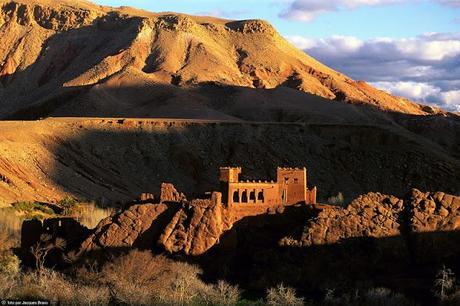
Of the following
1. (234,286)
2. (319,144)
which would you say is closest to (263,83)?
(319,144)

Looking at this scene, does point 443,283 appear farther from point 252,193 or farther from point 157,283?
point 252,193

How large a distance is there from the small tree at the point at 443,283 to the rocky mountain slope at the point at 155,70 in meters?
65.4

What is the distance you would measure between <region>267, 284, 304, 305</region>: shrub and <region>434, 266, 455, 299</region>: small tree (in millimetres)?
4470

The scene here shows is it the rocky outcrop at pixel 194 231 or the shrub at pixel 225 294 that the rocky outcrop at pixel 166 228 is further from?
the shrub at pixel 225 294

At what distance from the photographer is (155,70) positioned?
126m

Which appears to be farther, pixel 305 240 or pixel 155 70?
pixel 155 70

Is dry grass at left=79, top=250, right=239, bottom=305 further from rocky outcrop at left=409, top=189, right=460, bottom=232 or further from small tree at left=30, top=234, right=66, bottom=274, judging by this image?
rocky outcrop at left=409, top=189, right=460, bottom=232

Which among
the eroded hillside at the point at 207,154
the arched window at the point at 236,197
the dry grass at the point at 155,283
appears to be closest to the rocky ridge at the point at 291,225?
the dry grass at the point at 155,283

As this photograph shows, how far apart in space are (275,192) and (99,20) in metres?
109

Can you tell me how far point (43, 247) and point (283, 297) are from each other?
11.4 metres

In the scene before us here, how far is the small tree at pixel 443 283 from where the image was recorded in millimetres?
33344

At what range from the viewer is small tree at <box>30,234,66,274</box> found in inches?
1537

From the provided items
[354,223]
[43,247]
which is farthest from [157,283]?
[354,223]

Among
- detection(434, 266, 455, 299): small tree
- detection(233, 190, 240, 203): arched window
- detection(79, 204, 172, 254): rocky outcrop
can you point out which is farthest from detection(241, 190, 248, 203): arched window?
detection(434, 266, 455, 299): small tree
